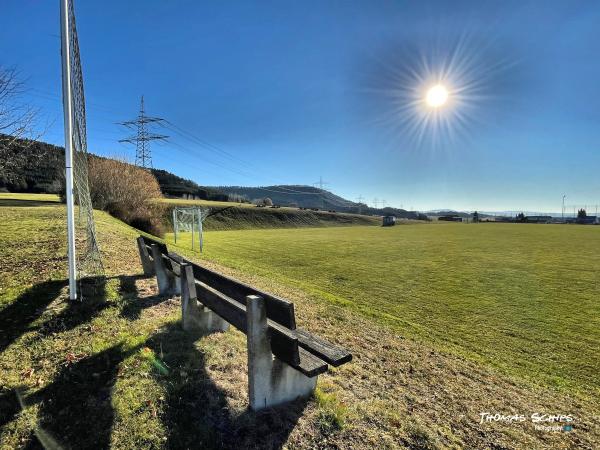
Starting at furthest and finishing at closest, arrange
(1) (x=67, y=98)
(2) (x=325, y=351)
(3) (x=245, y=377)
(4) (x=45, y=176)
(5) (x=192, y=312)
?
(4) (x=45, y=176)
(1) (x=67, y=98)
(5) (x=192, y=312)
(3) (x=245, y=377)
(2) (x=325, y=351)

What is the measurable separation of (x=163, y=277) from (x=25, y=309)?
6.15ft

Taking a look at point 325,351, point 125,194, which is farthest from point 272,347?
point 125,194

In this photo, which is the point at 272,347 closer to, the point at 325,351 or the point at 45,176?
the point at 325,351

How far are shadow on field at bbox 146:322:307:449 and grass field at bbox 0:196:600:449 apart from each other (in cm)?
1

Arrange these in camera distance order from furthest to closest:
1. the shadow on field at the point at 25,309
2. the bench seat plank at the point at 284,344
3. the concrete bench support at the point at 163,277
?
the concrete bench support at the point at 163,277 → the shadow on field at the point at 25,309 → the bench seat plank at the point at 284,344

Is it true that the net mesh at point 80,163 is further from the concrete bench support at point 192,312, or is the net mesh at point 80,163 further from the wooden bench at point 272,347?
the wooden bench at point 272,347

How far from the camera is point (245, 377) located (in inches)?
135

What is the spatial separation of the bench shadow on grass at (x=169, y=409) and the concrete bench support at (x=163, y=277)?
2029mm

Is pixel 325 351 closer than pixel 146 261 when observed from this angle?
Yes

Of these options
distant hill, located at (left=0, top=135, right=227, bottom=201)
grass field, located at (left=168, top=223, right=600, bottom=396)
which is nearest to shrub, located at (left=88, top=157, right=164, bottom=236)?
distant hill, located at (left=0, top=135, right=227, bottom=201)

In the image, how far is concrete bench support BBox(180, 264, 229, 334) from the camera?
4070 millimetres

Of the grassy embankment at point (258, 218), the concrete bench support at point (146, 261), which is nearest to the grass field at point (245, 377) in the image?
the concrete bench support at point (146, 261)

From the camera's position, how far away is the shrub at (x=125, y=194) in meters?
25.5

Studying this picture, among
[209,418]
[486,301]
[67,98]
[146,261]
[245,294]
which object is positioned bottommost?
[486,301]
